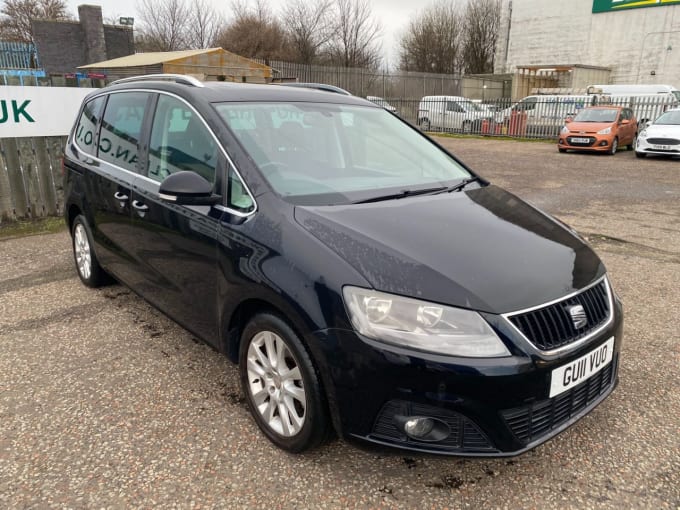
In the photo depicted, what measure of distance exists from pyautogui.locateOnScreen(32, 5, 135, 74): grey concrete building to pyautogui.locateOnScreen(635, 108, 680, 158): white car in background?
82.5 ft

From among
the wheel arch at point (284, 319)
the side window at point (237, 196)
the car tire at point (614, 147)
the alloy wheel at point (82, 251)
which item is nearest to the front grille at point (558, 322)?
the wheel arch at point (284, 319)

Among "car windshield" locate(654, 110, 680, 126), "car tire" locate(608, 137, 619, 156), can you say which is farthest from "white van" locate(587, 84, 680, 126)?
"car windshield" locate(654, 110, 680, 126)

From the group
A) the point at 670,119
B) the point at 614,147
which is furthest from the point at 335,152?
the point at 614,147

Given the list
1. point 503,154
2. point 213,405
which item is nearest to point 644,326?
point 213,405

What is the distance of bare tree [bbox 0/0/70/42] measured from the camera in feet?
124

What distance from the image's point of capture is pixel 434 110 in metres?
25.6

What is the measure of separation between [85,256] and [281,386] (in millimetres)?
2944

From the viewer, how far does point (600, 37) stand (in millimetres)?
37438

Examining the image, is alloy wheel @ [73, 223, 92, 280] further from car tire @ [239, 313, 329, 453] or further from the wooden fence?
the wooden fence

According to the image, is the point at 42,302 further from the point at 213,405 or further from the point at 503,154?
the point at 503,154

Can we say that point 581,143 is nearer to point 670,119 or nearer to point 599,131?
point 599,131

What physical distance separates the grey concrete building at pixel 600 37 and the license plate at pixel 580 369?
36734mm

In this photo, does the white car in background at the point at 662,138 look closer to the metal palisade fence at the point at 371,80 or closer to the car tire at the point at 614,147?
the car tire at the point at 614,147

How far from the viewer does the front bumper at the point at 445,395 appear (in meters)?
1.96
